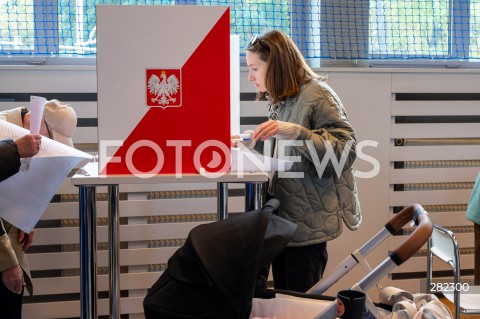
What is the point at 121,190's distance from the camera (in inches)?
156

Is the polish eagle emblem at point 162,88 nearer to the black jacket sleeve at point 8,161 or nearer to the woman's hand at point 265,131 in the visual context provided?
the woman's hand at point 265,131

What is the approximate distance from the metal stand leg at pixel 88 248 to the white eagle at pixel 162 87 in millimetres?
375

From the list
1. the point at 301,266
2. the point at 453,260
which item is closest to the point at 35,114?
the point at 301,266

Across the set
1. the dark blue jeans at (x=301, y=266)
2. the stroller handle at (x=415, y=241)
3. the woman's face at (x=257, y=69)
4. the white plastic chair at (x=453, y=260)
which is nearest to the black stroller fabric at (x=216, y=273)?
the stroller handle at (x=415, y=241)

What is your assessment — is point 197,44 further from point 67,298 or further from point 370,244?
point 67,298

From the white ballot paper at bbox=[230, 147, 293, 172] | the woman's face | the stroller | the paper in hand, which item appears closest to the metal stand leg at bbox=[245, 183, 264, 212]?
the white ballot paper at bbox=[230, 147, 293, 172]

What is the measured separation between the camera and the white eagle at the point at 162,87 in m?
2.30

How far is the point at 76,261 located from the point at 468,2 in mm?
2960

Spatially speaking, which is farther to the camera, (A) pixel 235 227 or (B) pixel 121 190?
(B) pixel 121 190

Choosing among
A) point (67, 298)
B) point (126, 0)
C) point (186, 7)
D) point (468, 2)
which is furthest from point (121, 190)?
point (468, 2)

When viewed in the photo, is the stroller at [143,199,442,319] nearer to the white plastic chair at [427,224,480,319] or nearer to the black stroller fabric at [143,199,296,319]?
the black stroller fabric at [143,199,296,319]

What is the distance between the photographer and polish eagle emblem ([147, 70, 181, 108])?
2.30 m

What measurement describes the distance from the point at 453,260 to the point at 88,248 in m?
1.56

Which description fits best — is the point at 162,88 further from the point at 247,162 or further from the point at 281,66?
the point at 281,66
